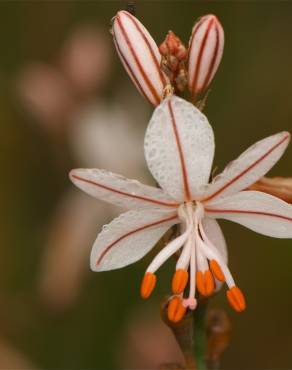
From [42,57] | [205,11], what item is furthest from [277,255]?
[42,57]

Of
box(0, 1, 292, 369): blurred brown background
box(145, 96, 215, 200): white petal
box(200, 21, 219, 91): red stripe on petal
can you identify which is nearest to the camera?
box(145, 96, 215, 200): white petal

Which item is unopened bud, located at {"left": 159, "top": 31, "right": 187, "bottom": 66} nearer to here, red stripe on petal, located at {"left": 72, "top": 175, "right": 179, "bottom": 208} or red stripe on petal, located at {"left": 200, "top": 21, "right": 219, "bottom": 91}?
red stripe on petal, located at {"left": 200, "top": 21, "right": 219, "bottom": 91}

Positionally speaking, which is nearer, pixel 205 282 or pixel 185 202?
pixel 205 282

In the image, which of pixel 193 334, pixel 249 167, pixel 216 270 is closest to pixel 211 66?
pixel 249 167

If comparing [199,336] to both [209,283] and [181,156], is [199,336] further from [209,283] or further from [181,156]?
[181,156]

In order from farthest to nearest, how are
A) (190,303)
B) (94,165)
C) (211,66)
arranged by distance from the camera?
(94,165) → (211,66) → (190,303)

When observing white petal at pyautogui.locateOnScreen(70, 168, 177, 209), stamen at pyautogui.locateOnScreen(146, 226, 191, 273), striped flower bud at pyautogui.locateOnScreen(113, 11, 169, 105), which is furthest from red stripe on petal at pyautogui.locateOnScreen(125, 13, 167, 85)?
stamen at pyautogui.locateOnScreen(146, 226, 191, 273)
